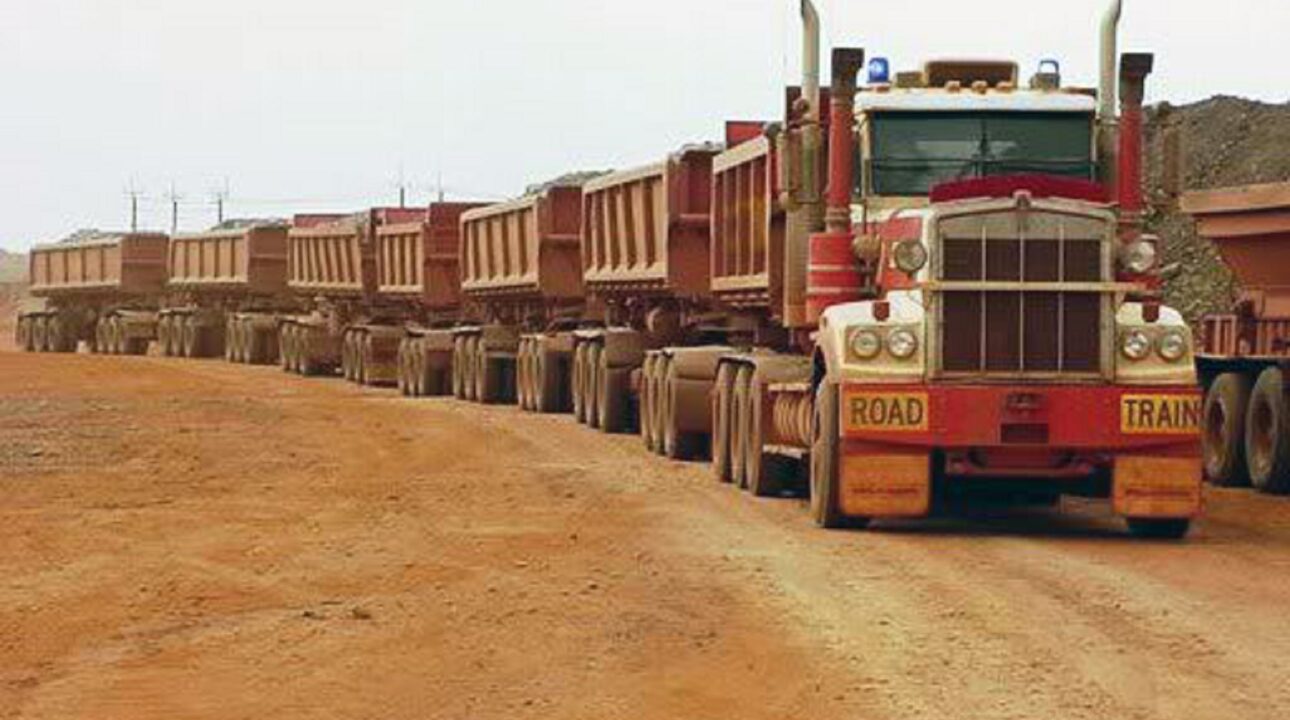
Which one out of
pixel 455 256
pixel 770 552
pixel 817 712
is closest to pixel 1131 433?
pixel 770 552

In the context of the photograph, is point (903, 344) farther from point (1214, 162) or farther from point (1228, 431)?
point (1214, 162)

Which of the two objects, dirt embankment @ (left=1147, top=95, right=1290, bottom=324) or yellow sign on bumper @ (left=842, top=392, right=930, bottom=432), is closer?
yellow sign on bumper @ (left=842, top=392, right=930, bottom=432)

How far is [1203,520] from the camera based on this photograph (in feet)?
55.4

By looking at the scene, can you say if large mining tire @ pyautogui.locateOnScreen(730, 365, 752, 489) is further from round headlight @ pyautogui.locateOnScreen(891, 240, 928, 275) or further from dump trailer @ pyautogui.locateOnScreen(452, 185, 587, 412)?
dump trailer @ pyautogui.locateOnScreen(452, 185, 587, 412)

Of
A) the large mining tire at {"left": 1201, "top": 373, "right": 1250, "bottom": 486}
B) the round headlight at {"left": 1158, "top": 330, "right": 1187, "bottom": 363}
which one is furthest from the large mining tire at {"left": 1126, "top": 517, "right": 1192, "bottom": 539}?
the large mining tire at {"left": 1201, "top": 373, "right": 1250, "bottom": 486}

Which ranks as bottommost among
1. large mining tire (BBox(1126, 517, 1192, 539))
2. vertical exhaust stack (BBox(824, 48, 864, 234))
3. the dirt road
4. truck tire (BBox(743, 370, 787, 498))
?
the dirt road

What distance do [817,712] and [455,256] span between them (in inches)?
1151

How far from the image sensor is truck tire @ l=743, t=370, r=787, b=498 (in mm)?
17531

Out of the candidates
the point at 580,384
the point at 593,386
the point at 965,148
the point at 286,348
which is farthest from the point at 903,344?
the point at 286,348

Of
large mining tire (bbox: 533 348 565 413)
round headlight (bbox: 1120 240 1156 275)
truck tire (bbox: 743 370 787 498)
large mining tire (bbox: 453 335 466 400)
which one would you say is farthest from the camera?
large mining tire (bbox: 453 335 466 400)

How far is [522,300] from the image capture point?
32.9 meters

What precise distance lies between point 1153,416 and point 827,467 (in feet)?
6.45

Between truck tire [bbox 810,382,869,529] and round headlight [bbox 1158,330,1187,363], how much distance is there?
78.6 inches

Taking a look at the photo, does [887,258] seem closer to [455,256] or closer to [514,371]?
[514,371]
